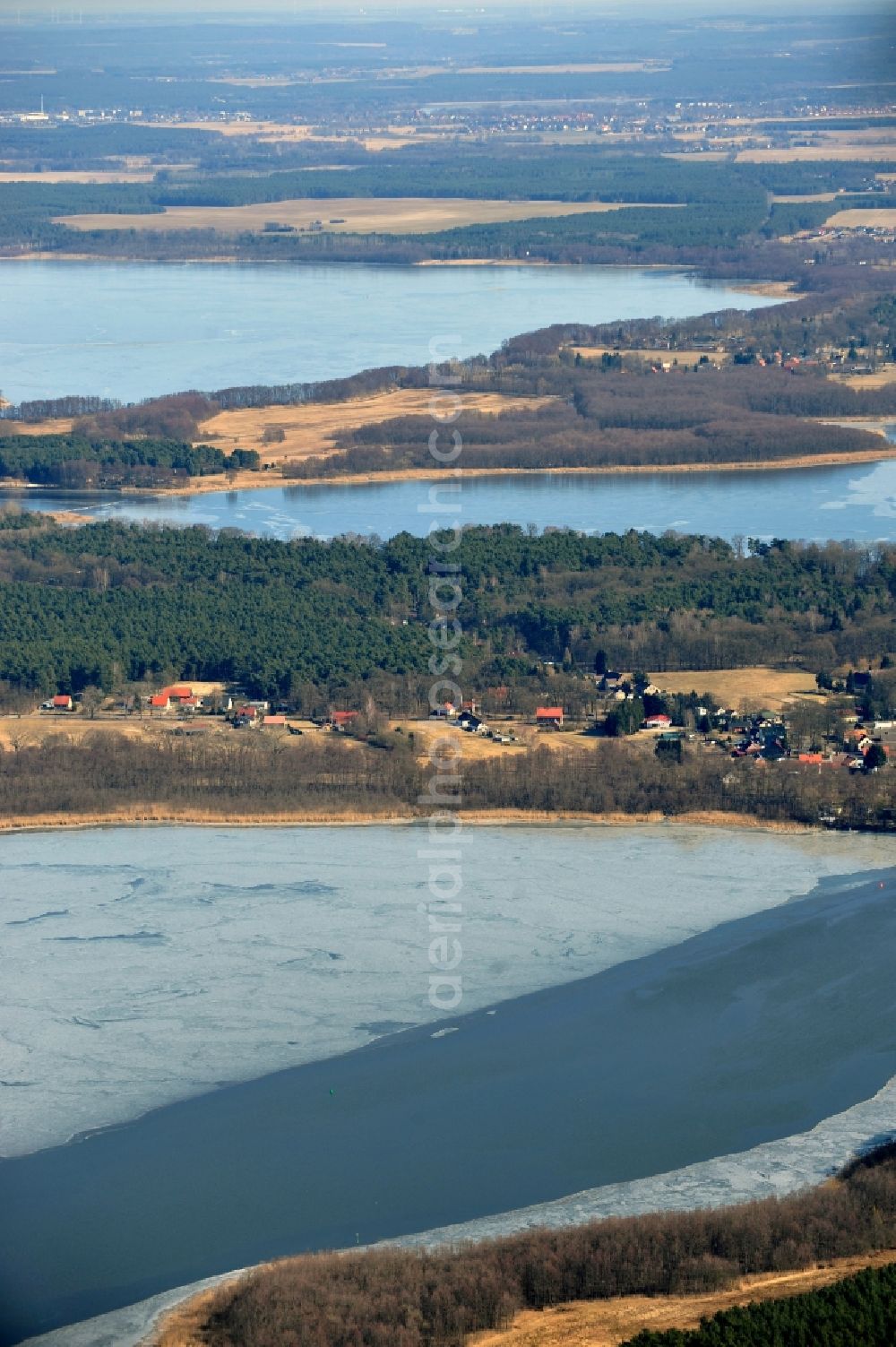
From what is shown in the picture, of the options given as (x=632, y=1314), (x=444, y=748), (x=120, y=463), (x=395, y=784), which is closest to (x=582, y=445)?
(x=120, y=463)

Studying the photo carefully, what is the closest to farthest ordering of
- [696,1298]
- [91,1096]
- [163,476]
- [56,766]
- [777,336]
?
[696,1298] < [91,1096] < [56,766] < [163,476] < [777,336]

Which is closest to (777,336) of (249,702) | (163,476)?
(163,476)

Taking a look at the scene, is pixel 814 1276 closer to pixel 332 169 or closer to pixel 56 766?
pixel 56 766

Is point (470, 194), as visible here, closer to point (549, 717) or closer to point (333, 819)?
point (549, 717)

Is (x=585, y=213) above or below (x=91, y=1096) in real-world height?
above

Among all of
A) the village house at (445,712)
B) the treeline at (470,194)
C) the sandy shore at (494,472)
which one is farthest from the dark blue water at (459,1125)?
Answer: the treeline at (470,194)

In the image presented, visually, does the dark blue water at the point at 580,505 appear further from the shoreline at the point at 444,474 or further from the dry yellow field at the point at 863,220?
the dry yellow field at the point at 863,220
